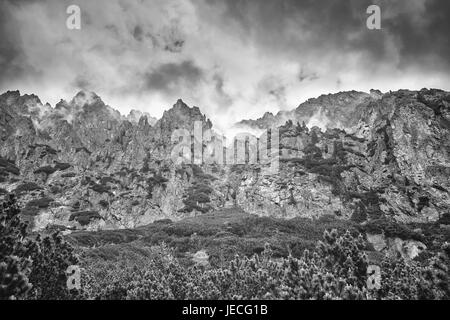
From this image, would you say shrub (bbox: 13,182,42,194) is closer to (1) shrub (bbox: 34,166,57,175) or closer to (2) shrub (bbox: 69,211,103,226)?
(1) shrub (bbox: 34,166,57,175)

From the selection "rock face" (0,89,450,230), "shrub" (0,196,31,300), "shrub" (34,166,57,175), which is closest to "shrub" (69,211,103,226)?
"rock face" (0,89,450,230)

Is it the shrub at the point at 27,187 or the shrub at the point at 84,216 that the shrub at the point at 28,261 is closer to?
the shrub at the point at 84,216

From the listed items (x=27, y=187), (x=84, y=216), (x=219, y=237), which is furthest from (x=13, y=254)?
(x=27, y=187)

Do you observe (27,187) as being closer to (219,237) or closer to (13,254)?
(219,237)

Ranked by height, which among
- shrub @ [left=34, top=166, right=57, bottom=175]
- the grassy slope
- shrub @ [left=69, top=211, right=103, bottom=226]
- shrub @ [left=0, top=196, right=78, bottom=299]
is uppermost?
shrub @ [left=34, top=166, right=57, bottom=175]

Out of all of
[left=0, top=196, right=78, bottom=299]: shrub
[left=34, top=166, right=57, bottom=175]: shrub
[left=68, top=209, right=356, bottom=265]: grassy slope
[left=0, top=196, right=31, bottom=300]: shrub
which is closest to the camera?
[left=0, top=196, right=31, bottom=300]: shrub

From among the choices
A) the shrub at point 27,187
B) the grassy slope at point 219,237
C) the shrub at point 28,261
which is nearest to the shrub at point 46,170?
the shrub at point 27,187

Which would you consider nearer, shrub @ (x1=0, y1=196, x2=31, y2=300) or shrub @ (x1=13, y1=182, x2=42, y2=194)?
shrub @ (x1=0, y1=196, x2=31, y2=300)

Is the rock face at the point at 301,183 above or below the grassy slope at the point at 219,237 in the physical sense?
above

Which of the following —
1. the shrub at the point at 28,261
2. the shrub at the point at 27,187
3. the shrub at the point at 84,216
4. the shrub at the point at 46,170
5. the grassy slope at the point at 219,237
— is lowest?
the grassy slope at the point at 219,237
